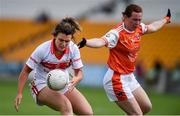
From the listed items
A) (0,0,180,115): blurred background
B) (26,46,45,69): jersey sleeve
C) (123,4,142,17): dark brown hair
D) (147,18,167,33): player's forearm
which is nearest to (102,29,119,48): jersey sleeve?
(123,4,142,17): dark brown hair

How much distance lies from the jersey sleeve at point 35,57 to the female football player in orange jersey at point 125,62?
98 centimetres

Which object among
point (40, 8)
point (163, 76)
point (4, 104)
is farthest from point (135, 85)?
point (40, 8)

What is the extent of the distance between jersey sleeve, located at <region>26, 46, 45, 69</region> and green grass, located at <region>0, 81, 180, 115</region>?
5743 millimetres

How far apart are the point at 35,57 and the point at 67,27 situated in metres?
0.65

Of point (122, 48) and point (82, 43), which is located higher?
point (82, 43)

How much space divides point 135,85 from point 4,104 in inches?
313

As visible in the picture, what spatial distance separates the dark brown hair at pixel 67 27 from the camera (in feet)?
33.6

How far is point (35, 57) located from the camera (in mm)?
10469

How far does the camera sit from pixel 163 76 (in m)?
25.3

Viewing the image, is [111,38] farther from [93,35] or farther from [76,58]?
[93,35]

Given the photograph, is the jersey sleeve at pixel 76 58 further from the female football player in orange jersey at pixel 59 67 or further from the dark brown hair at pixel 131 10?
the dark brown hair at pixel 131 10

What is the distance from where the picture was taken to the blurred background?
25.8m

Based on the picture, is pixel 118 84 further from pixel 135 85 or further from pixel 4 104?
pixel 4 104

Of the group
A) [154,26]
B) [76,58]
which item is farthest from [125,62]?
[154,26]
